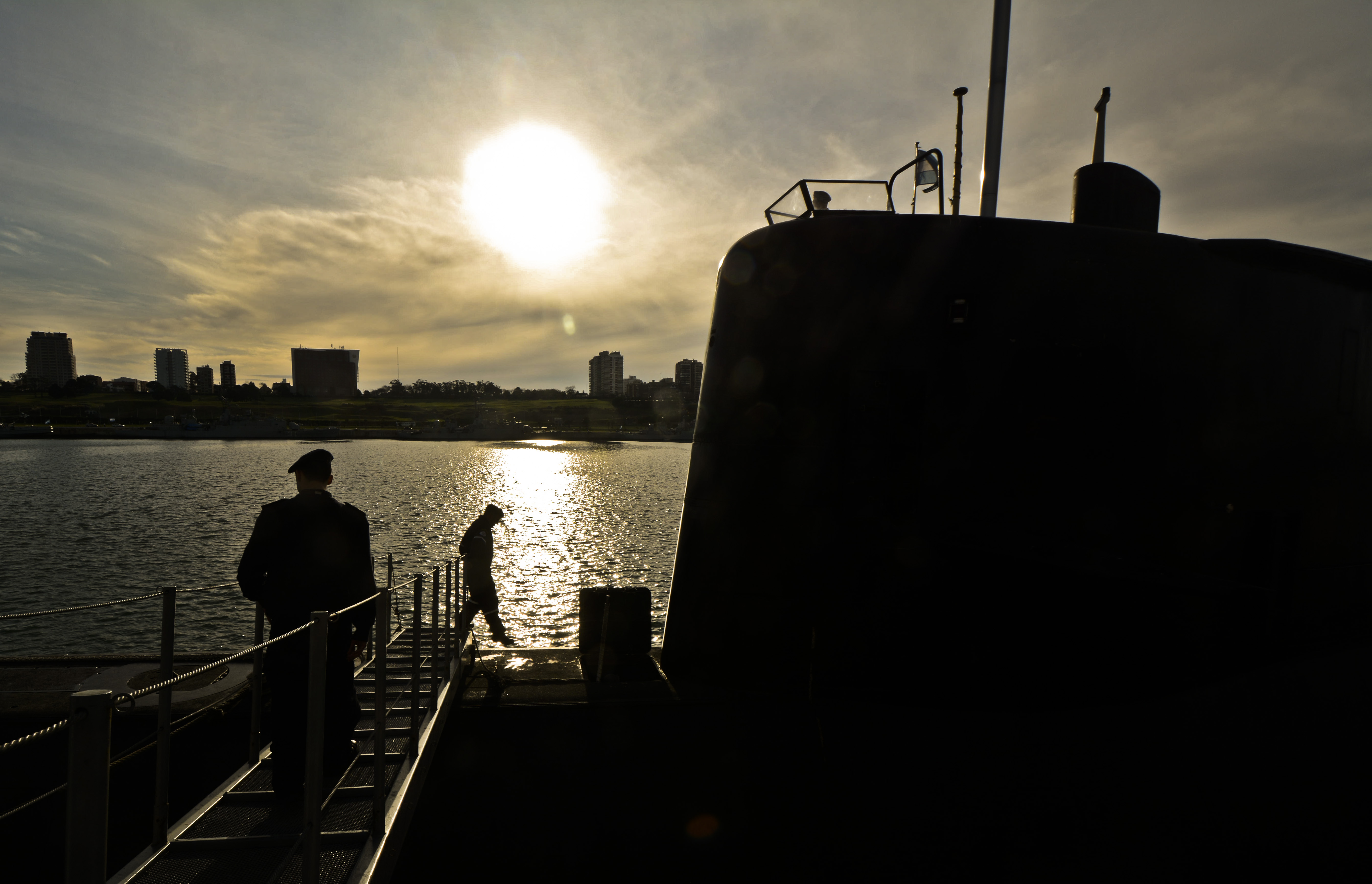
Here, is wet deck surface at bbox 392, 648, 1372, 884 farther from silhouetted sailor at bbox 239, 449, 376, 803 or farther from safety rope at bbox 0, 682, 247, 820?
safety rope at bbox 0, 682, 247, 820

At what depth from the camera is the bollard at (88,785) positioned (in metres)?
1.69

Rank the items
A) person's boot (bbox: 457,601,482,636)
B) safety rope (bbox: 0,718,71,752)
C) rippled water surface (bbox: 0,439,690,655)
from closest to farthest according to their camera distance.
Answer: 1. safety rope (bbox: 0,718,71,752)
2. person's boot (bbox: 457,601,482,636)
3. rippled water surface (bbox: 0,439,690,655)

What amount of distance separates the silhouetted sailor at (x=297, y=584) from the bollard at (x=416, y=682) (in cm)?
75

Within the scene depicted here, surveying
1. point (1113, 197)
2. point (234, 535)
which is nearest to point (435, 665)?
point (1113, 197)

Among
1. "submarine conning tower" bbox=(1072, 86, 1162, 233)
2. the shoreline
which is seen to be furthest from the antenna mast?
the shoreline

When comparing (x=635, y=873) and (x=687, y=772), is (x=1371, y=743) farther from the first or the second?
(x=635, y=873)

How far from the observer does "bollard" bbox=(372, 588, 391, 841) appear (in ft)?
12.5

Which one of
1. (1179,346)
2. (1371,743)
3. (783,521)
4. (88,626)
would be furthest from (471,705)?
(88,626)

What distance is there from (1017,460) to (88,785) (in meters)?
4.58

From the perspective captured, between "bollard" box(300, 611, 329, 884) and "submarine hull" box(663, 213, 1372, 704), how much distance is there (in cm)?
257

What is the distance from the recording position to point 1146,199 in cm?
569

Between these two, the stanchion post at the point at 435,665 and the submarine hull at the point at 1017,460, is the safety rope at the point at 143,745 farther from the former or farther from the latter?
the submarine hull at the point at 1017,460

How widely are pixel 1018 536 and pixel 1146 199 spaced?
322 cm

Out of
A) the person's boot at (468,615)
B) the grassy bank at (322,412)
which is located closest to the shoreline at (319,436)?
the grassy bank at (322,412)
